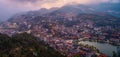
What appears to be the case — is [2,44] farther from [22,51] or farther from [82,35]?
[82,35]

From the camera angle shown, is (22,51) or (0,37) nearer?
(22,51)

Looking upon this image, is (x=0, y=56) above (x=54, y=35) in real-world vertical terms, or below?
above

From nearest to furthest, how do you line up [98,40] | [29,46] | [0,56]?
[0,56], [29,46], [98,40]

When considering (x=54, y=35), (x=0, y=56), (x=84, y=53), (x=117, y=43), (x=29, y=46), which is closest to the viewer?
(x=0, y=56)

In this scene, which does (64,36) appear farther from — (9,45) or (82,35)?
(9,45)

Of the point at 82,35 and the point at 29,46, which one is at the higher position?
the point at 29,46

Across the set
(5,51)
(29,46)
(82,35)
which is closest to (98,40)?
(82,35)

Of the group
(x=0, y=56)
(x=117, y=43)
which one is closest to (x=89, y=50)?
(x=117, y=43)

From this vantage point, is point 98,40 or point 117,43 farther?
point 98,40

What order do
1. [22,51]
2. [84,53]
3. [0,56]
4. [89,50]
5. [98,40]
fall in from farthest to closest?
[98,40] < [89,50] < [84,53] < [22,51] < [0,56]
